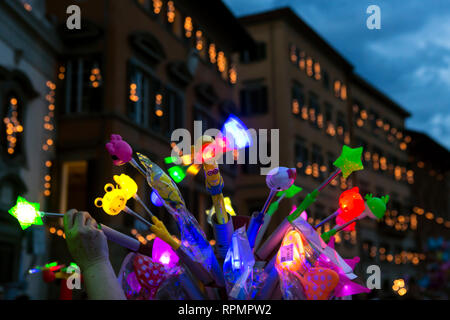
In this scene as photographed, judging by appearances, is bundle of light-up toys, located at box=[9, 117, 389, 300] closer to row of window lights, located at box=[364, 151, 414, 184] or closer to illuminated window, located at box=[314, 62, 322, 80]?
illuminated window, located at box=[314, 62, 322, 80]

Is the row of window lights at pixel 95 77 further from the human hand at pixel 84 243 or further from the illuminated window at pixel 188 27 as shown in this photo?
the human hand at pixel 84 243

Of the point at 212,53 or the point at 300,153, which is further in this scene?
the point at 300,153

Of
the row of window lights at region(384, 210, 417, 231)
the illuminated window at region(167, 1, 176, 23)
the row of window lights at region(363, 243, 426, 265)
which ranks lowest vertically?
the row of window lights at region(363, 243, 426, 265)

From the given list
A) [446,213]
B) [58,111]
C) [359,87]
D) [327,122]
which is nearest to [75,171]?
[58,111]

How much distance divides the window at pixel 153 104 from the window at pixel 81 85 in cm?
96

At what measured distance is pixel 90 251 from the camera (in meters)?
2.19

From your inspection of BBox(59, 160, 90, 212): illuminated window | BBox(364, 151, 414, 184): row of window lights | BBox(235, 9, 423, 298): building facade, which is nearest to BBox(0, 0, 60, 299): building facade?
BBox(59, 160, 90, 212): illuminated window

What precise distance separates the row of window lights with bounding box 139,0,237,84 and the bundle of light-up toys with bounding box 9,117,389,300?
616 inches

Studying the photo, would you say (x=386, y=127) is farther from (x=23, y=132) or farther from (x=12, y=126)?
(x=12, y=126)

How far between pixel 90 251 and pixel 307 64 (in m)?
29.7

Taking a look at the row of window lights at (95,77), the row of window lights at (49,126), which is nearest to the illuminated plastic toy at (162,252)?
the row of window lights at (49,126)

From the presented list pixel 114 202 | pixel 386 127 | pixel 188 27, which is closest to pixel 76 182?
pixel 188 27

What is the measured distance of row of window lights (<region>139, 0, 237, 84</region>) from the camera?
62.1 ft
